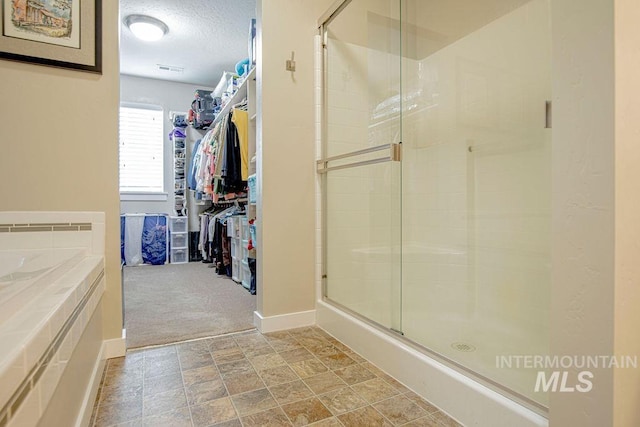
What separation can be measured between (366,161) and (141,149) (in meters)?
4.05

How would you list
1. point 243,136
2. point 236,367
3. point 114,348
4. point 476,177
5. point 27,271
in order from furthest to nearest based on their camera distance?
point 243,136, point 476,177, point 114,348, point 236,367, point 27,271

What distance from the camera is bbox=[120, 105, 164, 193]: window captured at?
477cm

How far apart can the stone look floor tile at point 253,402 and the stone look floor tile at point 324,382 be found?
179 mm

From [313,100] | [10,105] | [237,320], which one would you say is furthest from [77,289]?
[313,100]

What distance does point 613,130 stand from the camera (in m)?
0.74

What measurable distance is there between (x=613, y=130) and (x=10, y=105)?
2180 mm

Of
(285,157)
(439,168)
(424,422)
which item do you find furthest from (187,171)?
(424,422)

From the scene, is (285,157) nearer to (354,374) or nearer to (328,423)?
(354,374)

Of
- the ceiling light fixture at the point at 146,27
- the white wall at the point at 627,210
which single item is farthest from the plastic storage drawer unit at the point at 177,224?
the white wall at the point at 627,210

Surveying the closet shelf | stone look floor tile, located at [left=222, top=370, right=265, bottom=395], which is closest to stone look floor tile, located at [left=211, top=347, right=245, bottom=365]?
stone look floor tile, located at [left=222, top=370, right=265, bottom=395]

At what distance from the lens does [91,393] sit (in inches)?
49.4

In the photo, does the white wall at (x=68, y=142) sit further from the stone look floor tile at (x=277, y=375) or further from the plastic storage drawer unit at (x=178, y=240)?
the plastic storage drawer unit at (x=178, y=240)

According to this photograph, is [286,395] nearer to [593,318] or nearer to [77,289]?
[77,289]

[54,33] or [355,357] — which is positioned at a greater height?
[54,33]
